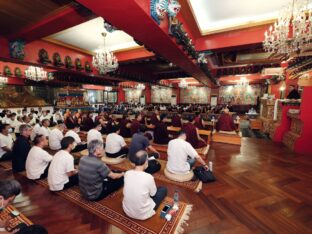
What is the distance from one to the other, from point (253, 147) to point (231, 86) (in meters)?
13.3

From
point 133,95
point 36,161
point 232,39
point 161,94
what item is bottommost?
point 36,161

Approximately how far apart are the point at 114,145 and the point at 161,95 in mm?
17713

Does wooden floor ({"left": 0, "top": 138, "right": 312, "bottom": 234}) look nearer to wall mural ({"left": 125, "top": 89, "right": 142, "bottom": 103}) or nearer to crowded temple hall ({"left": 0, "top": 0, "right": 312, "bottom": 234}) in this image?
crowded temple hall ({"left": 0, "top": 0, "right": 312, "bottom": 234})

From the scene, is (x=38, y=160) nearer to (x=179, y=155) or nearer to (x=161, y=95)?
(x=179, y=155)

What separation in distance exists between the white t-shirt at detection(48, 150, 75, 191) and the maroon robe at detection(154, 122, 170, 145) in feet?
9.69

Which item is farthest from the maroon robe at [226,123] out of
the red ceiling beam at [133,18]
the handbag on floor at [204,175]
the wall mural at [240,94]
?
the wall mural at [240,94]

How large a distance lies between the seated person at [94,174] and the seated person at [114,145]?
1573mm

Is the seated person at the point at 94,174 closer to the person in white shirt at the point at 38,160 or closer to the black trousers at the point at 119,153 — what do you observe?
the person in white shirt at the point at 38,160

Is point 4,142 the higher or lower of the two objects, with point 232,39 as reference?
lower

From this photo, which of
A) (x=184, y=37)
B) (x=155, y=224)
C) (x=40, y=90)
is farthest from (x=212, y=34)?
(x=40, y=90)

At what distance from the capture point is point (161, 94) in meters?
21.5

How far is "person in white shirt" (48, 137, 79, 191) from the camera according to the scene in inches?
110

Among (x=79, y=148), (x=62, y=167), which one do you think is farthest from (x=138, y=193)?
(x=79, y=148)

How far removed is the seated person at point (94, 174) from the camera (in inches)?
93.1
